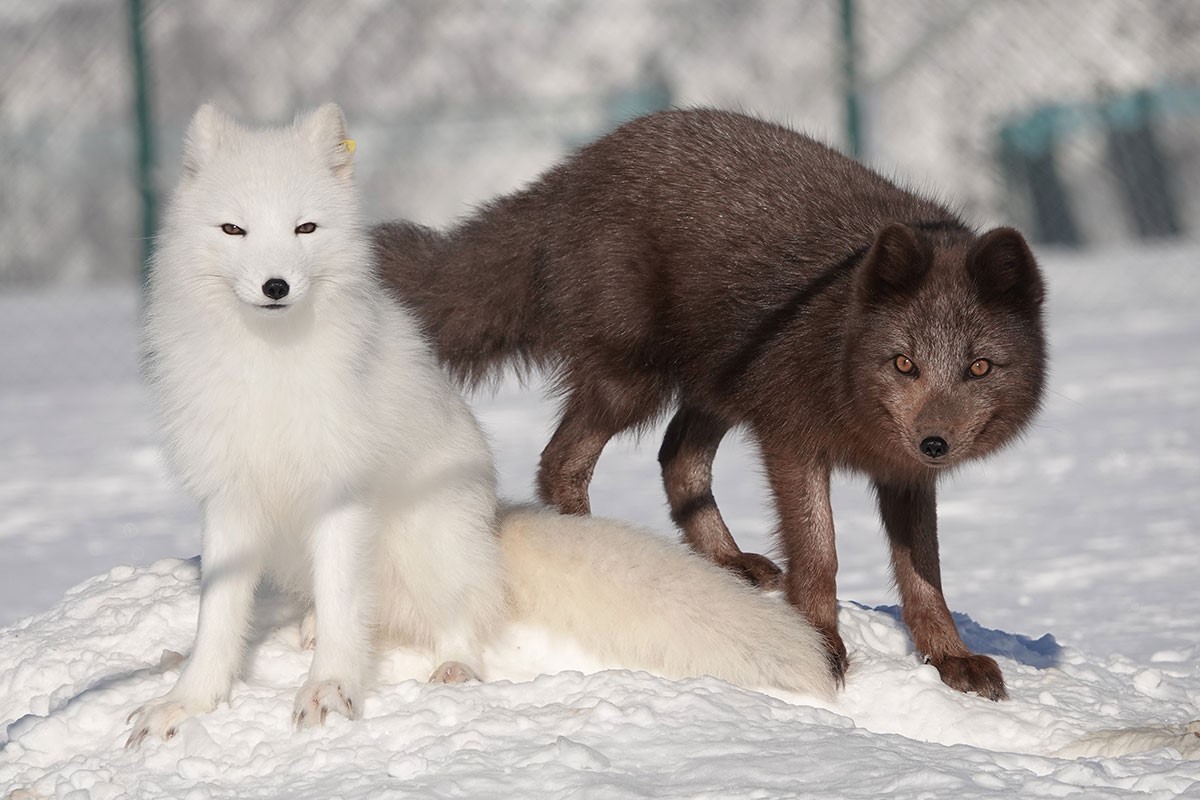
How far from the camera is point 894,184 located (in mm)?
4098

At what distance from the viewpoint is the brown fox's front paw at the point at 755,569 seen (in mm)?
4035

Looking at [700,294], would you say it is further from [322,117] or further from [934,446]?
[322,117]

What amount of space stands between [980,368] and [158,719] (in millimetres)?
1914

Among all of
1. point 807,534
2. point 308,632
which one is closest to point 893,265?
point 807,534

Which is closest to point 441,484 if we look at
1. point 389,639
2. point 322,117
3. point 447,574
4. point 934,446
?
point 447,574

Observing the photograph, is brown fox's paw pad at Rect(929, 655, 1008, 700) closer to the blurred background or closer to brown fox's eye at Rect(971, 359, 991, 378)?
brown fox's eye at Rect(971, 359, 991, 378)

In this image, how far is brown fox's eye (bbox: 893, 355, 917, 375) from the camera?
3344 mm

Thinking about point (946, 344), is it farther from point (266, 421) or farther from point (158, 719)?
point (158, 719)

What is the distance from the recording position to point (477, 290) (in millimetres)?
4137

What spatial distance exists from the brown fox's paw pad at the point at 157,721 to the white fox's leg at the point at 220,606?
2 centimetres

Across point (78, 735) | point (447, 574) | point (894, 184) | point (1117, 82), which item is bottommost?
point (78, 735)

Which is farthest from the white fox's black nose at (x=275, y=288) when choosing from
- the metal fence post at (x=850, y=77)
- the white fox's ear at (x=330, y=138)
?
the metal fence post at (x=850, y=77)

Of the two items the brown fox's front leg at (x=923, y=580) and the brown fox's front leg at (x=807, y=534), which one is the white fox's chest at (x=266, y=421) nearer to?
the brown fox's front leg at (x=807, y=534)

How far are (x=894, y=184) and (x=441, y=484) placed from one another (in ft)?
5.38
